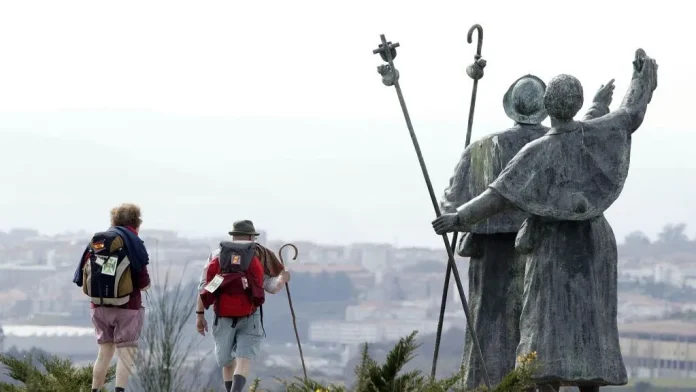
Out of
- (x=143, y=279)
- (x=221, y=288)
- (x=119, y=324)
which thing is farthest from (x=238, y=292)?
(x=119, y=324)

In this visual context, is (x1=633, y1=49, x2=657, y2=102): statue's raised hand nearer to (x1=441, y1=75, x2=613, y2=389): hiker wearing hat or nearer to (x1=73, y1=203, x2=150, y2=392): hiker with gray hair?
(x1=441, y1=75, x2=613, y2=389): hiker wearing hat

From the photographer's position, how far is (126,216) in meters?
17.2

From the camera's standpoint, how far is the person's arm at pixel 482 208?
631 inches

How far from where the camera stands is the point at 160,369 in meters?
13.8

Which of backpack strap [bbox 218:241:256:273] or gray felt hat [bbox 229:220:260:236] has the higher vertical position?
gray felt hat [bbox 229:220:260:236]

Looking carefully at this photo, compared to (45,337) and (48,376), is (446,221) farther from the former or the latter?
(45,337)

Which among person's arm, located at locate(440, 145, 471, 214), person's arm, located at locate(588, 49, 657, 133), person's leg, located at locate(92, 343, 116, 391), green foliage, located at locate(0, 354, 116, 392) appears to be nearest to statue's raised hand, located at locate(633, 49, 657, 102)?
person's arm, located at locate(588, 49, 657, 133)

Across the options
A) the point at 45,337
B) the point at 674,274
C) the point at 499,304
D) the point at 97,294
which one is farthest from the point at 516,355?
the point at 674,274

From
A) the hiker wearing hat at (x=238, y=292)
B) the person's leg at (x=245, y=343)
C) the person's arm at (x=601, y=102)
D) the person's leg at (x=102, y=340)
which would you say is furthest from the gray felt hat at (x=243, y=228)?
the person's arm at (x=601, y=102)

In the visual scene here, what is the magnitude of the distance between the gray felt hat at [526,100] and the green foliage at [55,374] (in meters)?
4.02

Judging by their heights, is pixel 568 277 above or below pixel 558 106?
below

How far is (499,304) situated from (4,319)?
185158 millimetres

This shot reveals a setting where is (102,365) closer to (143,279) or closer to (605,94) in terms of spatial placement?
(143,279)

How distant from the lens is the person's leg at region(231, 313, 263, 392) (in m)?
18.3
